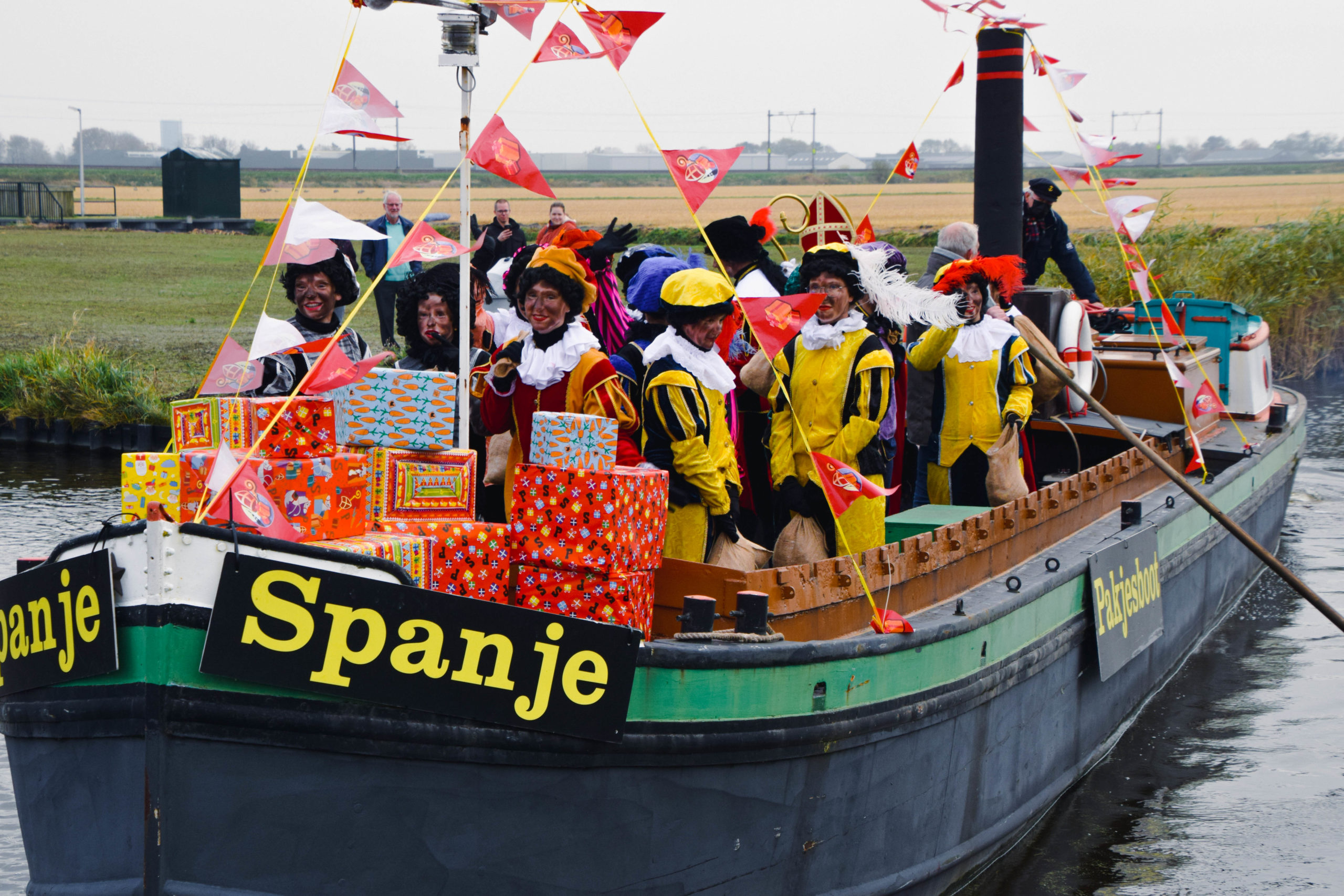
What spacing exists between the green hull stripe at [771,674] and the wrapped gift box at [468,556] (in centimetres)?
51

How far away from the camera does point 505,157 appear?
171 inches

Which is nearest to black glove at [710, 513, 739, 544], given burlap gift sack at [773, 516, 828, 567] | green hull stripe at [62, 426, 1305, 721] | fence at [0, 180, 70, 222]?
burlap gift sack at [773, 516, 828, 567]

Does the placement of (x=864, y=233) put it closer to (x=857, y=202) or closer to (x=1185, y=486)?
(x=1185, y=486)

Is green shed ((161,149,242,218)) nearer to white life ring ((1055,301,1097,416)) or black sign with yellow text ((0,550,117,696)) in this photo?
white life ring ((1055,301,1097,416))

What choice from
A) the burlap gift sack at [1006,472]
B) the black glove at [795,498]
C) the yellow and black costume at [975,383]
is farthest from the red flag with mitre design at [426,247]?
the burlap gift sack at [1006,472]

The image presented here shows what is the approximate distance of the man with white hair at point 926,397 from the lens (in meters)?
6.86

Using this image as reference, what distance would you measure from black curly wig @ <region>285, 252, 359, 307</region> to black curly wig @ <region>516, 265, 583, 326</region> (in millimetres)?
940

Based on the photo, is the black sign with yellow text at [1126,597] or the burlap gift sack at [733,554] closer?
the burlap gift sack at [733,554]

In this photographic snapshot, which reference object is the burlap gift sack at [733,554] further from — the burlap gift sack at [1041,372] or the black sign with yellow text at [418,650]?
the burlap gift sack at [1041,372]

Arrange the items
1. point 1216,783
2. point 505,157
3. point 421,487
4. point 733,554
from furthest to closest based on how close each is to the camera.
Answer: point 1216,783 → point 733,554 → point 505,157 → point 421,487

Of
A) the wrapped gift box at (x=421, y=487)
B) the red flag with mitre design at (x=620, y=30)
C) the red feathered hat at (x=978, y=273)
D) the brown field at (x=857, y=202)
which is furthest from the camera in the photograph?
the brown field at (x=857, y=202)

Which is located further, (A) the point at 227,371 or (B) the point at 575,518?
(A) the point at 227,371

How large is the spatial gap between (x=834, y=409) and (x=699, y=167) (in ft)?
4.33

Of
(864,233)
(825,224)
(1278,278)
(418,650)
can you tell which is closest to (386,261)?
(825,224)
